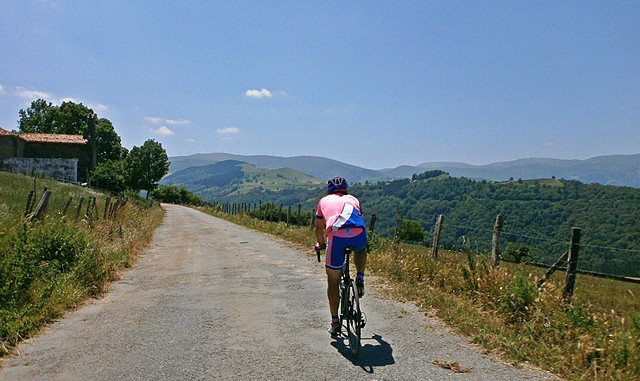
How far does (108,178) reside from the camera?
222 ft

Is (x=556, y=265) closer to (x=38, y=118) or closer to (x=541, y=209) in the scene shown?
(x=38, y=118)

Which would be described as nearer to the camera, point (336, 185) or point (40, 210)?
point (336, 185)

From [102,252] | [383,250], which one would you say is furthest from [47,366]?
[383,250]

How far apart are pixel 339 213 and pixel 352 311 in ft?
3.68

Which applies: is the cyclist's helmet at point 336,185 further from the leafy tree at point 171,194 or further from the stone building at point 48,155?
the leafy tree at point 171,194

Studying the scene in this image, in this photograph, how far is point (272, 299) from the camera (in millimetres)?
7840

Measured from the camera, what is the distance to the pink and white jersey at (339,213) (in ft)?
16.9

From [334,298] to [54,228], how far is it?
22.3 feet

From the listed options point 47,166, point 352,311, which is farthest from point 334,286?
point 47,166

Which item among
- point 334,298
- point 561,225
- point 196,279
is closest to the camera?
point 334,298

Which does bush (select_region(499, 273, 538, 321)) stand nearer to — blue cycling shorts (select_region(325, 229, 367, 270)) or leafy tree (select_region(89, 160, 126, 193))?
blue cycling shorts (select_region(325, 229, 367, 270))

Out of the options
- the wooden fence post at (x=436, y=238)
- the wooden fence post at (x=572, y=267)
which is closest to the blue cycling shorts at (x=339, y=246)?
the wooden fence post at (x=572, y=267)

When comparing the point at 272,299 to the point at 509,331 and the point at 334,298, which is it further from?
the point at 509,331

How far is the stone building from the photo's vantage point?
191 ft
